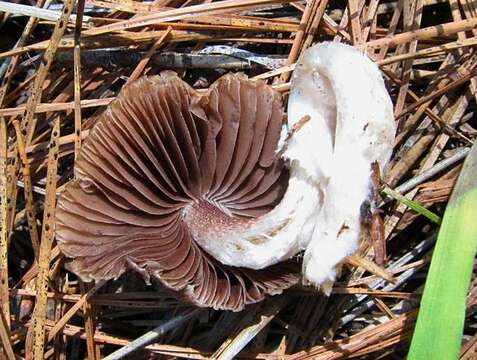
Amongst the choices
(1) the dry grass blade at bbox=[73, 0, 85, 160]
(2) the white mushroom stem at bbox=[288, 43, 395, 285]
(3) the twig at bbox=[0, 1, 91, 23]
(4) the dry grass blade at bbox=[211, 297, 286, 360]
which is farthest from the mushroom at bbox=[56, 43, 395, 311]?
(3) the twig at bbox=[0, 1, 91, 23]

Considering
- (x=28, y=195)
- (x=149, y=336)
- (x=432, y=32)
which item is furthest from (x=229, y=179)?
(x=432, y=32)

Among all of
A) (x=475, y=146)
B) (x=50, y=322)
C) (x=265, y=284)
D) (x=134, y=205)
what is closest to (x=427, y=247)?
(x=475, y=146)

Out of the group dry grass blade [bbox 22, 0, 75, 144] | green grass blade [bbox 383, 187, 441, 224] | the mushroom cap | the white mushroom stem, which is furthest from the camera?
dry grass blade [bbox 22, 0, 75, 144]

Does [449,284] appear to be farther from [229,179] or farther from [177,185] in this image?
[177,185]

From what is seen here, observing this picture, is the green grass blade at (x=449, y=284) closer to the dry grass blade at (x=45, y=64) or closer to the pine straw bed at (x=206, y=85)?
the pine straw bed at (x=206, y=85)

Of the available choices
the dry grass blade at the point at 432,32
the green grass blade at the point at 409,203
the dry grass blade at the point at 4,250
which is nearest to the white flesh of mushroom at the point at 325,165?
the green grass blade at the point at 409,203

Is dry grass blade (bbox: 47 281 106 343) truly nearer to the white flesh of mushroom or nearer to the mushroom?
the mushroom
